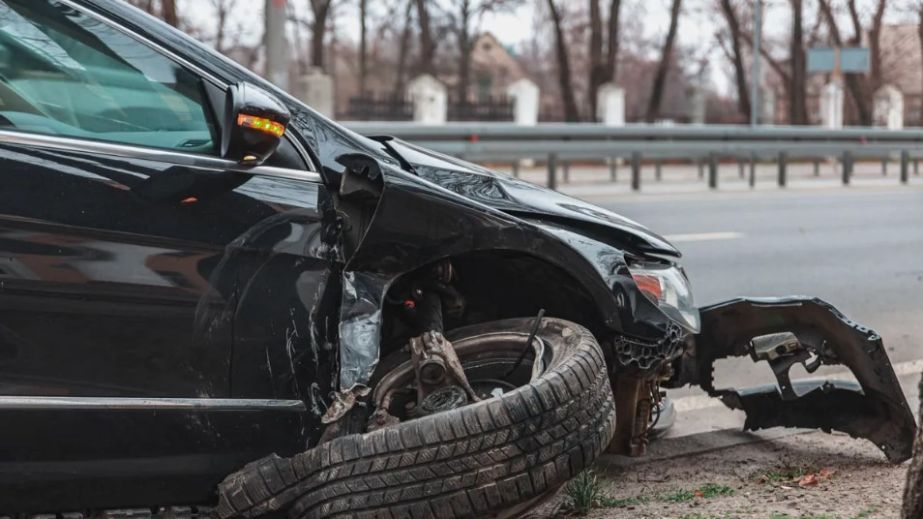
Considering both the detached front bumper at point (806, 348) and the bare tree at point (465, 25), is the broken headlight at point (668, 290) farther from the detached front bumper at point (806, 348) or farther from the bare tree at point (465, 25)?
the bare tree at point (465, 25)

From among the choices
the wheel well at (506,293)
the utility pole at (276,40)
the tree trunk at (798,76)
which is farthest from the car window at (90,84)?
the tree trunk at (798,76)

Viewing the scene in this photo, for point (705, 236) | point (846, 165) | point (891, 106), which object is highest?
point (891, 106)

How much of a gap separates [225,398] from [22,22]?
3.62 feet

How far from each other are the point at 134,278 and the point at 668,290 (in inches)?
65.0

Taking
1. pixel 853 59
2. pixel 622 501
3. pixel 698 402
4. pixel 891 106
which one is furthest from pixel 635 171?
pixel 891 106

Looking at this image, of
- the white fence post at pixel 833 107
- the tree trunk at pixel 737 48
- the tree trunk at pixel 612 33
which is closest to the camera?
the white fence post at pixel 833 107

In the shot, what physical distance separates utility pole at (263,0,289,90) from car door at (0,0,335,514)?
836 cm

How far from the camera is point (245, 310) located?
2658 mm

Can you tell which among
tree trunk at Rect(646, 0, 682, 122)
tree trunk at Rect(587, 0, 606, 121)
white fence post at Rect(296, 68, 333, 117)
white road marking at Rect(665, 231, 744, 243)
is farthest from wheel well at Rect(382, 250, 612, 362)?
tree trunk at Rect(646, 0, 682, 122)

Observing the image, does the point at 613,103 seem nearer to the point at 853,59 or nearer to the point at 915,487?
the point at 853,59

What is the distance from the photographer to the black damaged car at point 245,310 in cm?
252

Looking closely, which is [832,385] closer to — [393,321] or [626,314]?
[626,314]

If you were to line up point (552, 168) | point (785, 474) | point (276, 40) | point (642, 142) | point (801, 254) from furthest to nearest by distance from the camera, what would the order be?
1. point (642, 142)
2. point (552, 168)
3. point (276, 40)
4. point (801, 254)
5. point (785, 474)

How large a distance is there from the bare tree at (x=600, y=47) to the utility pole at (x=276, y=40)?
1125 inches
